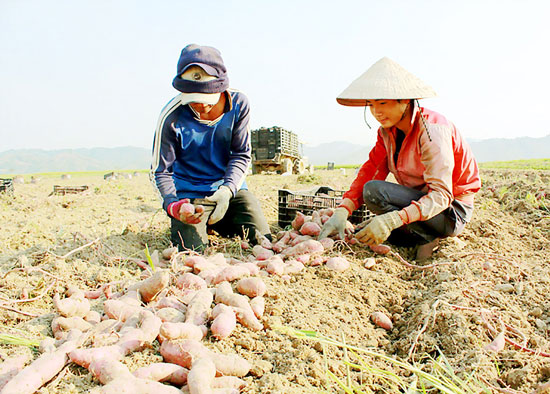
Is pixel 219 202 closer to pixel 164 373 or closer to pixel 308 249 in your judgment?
pixel 308 249

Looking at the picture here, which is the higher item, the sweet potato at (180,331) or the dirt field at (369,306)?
the sweet potato at (180,331)

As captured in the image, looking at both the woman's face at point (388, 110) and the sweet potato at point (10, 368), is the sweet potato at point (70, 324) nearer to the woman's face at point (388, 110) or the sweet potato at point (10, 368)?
the sweet potato at point (10, 368)

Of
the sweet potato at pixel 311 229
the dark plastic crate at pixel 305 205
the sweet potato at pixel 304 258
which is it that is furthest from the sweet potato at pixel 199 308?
the dark plastic crate at pixel 305 205

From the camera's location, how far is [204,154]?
3076mm

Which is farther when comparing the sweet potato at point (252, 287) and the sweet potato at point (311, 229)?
the sweet potato at point (311, 229)

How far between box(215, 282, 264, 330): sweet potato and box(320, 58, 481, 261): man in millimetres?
1068

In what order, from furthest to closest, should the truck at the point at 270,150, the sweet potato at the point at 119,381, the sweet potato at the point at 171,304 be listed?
the truck at the point at 270,150 < the sweet potato at the point at 171,304 < the sweet potato at the point at 119,381

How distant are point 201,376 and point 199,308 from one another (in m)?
0.40

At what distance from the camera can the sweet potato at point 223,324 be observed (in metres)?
1.40

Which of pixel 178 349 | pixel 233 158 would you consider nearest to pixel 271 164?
pixel 233 158

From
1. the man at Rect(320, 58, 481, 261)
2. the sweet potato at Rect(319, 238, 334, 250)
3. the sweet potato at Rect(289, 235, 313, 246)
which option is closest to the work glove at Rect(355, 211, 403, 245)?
the man at Rect(320, 58, 481, 261)

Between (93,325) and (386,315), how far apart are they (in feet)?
3.99

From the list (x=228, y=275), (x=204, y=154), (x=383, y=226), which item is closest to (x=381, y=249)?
(x=383, y=226)

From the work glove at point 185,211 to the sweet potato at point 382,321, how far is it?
1.33 meters
